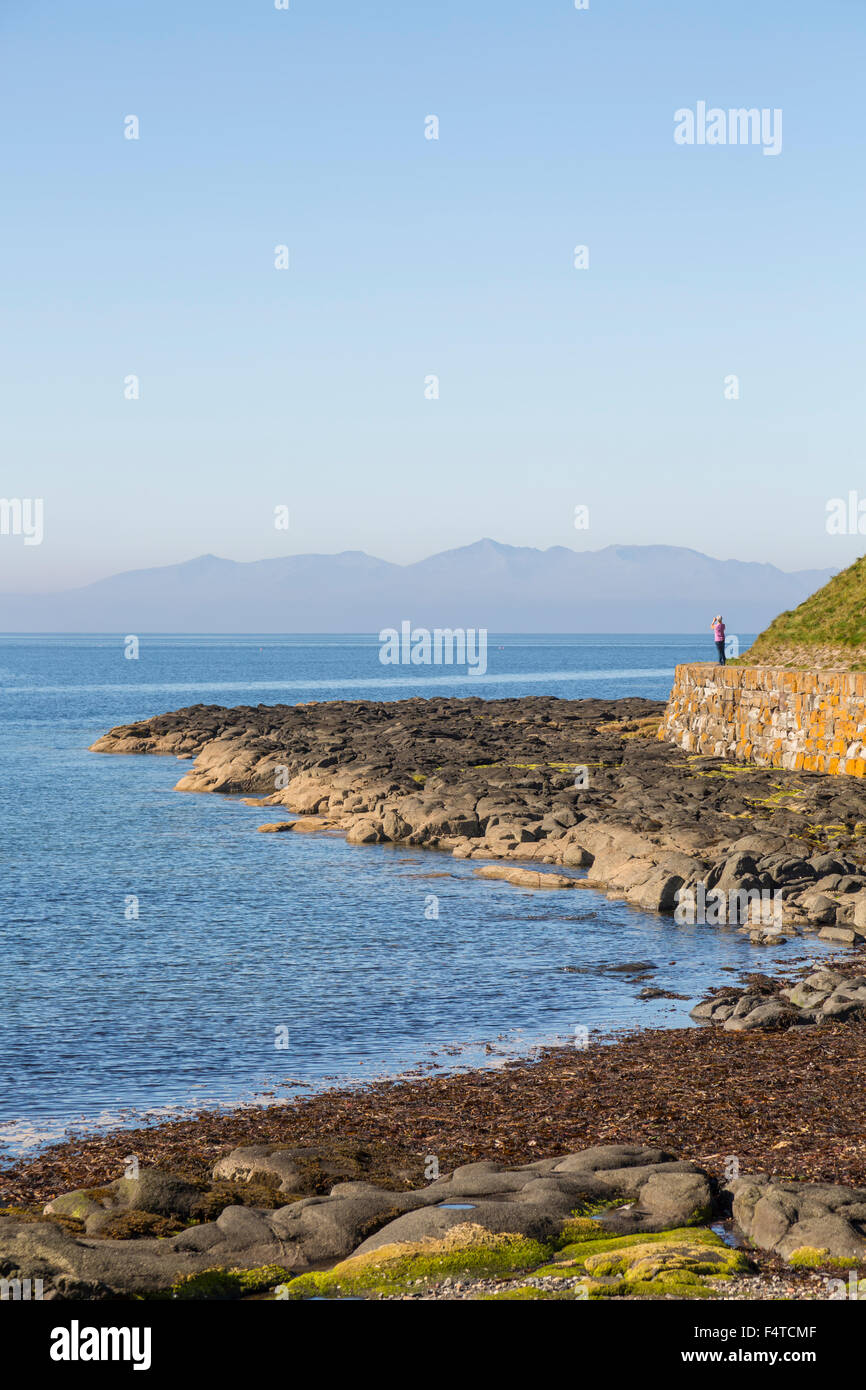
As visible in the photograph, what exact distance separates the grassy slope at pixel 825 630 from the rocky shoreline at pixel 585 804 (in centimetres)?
505

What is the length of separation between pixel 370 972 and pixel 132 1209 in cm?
1202

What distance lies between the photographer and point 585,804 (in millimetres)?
39125

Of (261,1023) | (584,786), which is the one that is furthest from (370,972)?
(584,786)

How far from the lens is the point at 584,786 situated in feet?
140

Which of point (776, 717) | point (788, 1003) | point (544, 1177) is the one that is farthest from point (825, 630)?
point (544, 1177)

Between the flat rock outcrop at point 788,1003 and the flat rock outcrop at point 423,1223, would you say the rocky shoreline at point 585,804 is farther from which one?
the flat rock outcrop at point 423,1223

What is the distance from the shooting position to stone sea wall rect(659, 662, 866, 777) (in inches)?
1599

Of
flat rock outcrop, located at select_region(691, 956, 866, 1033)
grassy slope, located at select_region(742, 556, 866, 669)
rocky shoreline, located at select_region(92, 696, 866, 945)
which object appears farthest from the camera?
grassy slope, located at select_region(742, 556, 866, 669)

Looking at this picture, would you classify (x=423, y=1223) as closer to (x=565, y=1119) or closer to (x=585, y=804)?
(x=565, y=1119)

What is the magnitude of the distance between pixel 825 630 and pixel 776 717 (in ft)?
17.0

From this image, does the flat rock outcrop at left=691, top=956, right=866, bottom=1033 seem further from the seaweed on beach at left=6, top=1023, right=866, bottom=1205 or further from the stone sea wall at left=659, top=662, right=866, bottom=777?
the stone sea wall at left=659, top=662, right=866, bottom=777

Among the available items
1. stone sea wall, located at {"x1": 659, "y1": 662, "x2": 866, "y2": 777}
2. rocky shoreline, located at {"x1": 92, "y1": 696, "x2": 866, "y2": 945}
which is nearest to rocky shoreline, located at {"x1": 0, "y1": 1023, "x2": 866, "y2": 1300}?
rocky shoreline, located at {"x1": 92, "y1": 696, "x2": 866, "y2": 945}

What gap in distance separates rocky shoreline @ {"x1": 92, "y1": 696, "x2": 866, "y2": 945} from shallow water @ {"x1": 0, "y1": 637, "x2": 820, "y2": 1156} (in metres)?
1.40
